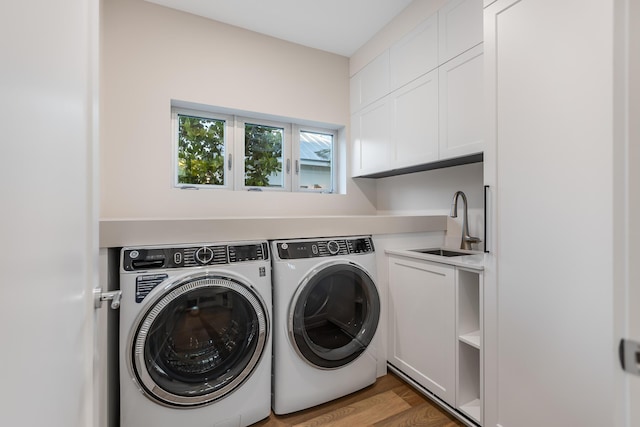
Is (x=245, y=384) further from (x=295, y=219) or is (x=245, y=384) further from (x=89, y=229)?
(x=89, y=229)

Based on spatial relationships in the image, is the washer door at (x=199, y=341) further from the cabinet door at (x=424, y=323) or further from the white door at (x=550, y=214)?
the white door at (x=550, y=214)

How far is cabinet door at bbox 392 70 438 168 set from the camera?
1967 mm

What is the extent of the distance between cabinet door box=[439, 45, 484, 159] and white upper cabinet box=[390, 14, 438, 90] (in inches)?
6.8

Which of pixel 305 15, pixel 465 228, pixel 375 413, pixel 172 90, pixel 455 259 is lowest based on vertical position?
pixel 375 413

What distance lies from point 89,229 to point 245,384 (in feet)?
3.78

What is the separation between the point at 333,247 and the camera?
5.71ft

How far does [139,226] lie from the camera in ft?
4.39

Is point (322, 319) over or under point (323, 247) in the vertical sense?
under

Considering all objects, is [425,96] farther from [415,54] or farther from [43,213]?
[43,213]

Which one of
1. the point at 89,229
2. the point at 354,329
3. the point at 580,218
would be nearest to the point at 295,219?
the point at 354,329

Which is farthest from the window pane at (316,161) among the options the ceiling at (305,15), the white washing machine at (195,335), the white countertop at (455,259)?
the white washing machine at (195,335)

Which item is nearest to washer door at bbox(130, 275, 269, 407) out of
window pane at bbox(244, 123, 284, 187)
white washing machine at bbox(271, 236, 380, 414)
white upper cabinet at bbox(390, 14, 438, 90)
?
white washing machine at bbox(271, 236, 380, 414)

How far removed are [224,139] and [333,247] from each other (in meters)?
1.49

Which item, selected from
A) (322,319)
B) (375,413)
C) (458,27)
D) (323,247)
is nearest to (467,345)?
(375,413)
